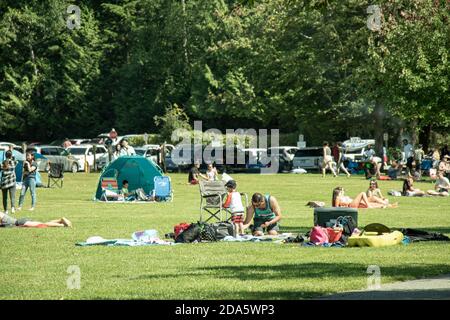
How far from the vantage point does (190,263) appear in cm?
1748

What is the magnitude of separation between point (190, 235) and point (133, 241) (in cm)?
115

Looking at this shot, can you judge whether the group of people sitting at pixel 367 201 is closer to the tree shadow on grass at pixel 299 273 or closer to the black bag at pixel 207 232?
the black bag at pixel 207 232

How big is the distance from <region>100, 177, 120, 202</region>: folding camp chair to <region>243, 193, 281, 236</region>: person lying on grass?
13975 millimetres

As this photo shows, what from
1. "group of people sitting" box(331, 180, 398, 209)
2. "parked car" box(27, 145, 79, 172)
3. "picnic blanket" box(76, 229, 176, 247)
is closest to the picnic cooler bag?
"picnic blanket" box(76, 229, 176, 247)

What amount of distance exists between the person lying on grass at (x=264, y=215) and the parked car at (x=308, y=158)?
137 ft

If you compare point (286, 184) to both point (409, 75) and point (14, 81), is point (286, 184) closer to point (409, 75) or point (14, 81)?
point (409, 75)

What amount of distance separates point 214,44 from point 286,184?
3323 cm

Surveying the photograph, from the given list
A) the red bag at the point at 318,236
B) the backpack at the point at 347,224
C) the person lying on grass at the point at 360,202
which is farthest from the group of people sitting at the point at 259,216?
the person lying on grass at the point at 360,202

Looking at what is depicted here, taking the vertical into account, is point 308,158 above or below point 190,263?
above

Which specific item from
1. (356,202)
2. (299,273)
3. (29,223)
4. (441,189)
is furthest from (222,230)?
(441,189)

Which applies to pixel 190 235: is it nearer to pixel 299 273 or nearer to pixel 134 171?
pixel 299 273

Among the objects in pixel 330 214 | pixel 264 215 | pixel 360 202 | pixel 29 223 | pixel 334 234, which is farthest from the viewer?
pixel 360 202

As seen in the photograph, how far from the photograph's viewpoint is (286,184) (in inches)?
1896
